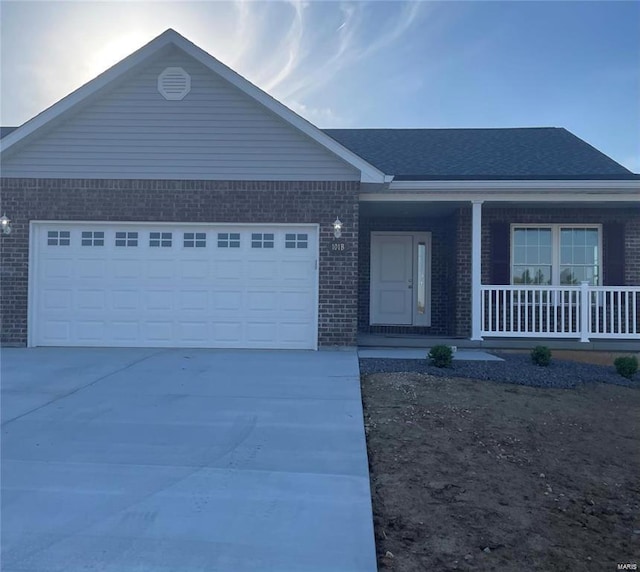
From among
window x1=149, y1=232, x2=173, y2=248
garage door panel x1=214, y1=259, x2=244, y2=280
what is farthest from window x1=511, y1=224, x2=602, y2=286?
window x1=149, y1=232, x2=173, y2=248

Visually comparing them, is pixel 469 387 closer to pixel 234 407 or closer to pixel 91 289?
pixel 234 407

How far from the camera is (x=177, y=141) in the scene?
29.2 ft

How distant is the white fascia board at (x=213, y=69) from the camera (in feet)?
28.0

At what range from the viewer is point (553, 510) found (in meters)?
3.23

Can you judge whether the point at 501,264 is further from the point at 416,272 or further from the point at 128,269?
the point at 128,269

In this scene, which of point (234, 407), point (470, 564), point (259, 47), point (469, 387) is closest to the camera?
point (470, 564)

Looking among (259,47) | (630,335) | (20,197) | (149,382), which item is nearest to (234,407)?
(149,382)

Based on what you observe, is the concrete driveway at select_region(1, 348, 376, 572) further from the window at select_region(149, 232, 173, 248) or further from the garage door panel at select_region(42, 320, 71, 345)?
the window at select_region(149, 232, 173, 248)

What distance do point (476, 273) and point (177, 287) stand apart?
5625 mm

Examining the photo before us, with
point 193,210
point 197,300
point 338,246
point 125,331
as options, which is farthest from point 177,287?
point 338,246

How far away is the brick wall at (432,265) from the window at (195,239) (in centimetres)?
391

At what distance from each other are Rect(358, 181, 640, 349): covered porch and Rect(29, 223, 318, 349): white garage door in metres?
1.82

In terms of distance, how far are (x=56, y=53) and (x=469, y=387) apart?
10.6 metres

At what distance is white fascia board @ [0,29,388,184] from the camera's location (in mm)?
8547
